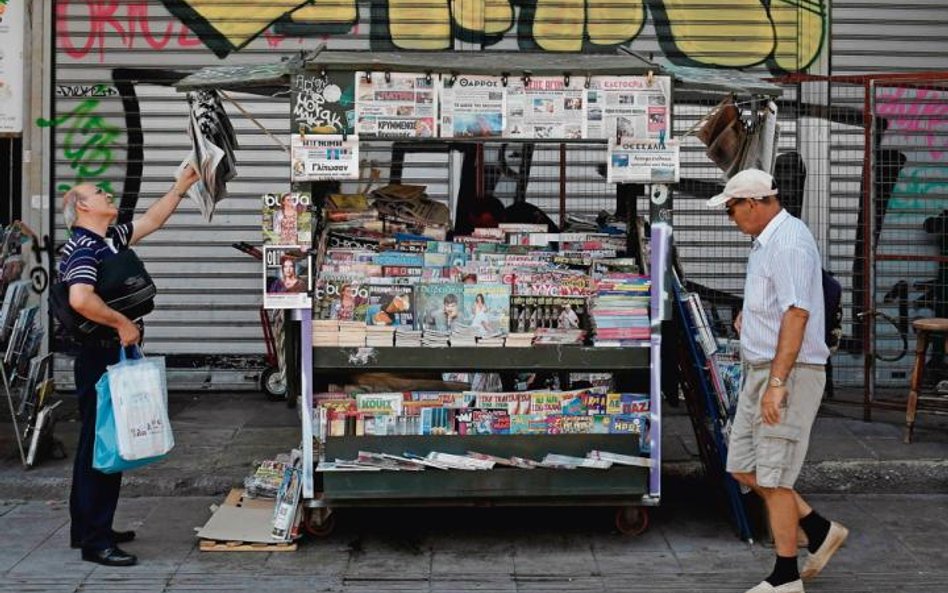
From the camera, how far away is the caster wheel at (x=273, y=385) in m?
9.66

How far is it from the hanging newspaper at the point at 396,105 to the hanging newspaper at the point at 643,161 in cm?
95

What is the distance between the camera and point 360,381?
643 cm

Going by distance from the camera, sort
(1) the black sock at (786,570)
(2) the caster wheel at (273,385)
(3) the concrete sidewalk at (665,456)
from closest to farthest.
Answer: (1) the black sock at (786,570), (3) the concrete sidewalk at (665,456), (2) the caster wheel at (273,385)

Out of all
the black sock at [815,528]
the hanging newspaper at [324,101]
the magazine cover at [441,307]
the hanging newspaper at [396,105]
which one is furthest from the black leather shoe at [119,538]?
the black sock at [815,528]

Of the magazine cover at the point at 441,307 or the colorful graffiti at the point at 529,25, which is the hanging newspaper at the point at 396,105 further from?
the colorful graffiti at the point at 529,25

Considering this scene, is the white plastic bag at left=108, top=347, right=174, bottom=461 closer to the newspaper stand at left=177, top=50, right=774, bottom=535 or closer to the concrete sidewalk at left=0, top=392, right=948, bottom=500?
the newspaper stand at left=177, top=50, right=774, bottom=535

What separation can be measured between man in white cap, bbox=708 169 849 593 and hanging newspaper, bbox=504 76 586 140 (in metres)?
0.95

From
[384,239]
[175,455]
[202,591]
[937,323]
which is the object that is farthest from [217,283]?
[937,323]

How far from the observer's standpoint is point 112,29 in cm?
988

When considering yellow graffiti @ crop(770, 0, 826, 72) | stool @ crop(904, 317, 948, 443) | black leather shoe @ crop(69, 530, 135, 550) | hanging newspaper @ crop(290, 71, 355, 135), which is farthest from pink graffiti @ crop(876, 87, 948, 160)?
black leather shoe @ crop(69, 530, 135, 550)

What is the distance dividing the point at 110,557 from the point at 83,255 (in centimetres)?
151

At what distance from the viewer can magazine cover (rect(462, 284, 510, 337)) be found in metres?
6.14

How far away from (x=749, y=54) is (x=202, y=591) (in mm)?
6487

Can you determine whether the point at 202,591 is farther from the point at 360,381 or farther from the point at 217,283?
the point at 217,283
